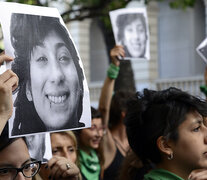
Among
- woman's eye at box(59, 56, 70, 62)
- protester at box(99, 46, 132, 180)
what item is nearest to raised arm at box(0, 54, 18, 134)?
woman's eye at box(59, 56, 70, 62)

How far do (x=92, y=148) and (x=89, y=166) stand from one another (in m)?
0.31

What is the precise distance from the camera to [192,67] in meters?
17.4

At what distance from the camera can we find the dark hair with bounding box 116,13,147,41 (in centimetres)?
508

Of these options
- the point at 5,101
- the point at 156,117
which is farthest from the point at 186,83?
the point at 5,101

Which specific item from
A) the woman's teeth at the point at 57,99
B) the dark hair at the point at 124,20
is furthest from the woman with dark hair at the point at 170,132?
the dark hair at the point at 124,20

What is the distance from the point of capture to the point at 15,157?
245cm

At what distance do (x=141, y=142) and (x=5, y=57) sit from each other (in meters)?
0.85

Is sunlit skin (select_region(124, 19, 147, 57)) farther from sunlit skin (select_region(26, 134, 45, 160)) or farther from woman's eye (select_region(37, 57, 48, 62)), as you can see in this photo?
woman's eye (select_region(37, 57, 48, 62))

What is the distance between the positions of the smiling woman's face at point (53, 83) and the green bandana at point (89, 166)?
67.8 inches

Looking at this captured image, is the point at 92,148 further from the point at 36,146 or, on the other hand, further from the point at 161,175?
the point at 161,175

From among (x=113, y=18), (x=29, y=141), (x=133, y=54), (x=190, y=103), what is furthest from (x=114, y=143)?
(x=190, y=103)

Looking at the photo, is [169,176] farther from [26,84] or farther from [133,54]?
[133,54]

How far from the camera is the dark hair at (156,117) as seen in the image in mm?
2719

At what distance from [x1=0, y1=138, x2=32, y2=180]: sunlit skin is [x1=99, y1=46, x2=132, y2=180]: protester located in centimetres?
217
